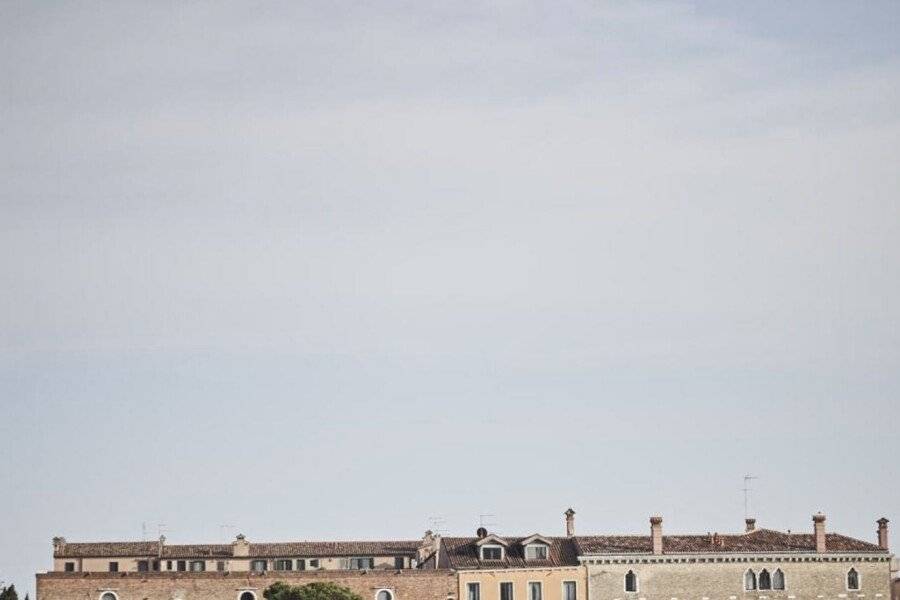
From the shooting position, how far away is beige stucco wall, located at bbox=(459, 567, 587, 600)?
11831 centimetres

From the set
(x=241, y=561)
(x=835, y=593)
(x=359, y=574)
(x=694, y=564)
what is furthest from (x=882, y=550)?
(x=241, y=561)

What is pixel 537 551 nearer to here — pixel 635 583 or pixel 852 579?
pixel 635 583

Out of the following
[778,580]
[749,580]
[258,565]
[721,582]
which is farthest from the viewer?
[258,565]

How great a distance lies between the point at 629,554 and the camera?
390 feet

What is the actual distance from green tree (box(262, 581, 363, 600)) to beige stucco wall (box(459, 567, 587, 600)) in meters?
7.04

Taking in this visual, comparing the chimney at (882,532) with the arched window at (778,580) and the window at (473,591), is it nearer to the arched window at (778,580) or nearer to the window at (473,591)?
the arched window at (778,580)

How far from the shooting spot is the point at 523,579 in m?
119

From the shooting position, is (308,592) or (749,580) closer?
(308,592)

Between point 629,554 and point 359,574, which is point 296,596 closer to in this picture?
point 359,574

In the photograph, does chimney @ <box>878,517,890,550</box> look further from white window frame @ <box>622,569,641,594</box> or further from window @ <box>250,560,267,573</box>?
window @ <box>250,560,267,573</box>

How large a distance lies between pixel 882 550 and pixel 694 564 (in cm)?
1149

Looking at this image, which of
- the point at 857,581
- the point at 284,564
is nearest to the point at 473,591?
the point at 284,564

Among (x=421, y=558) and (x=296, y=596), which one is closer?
(x=296, y=596)

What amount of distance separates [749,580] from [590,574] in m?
9.34
